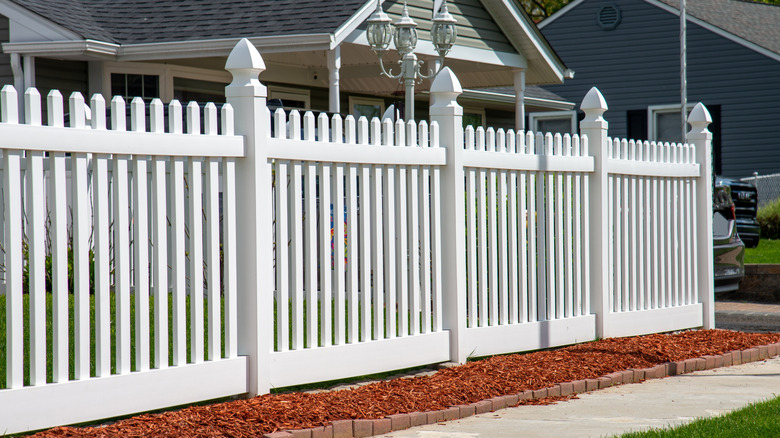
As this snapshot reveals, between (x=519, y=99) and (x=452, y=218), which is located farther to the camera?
(x=519, y=99)

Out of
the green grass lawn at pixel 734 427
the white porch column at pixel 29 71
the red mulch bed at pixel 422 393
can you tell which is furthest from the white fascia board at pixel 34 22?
the green grass lawn at pixel 734 427

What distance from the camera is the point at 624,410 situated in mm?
5281

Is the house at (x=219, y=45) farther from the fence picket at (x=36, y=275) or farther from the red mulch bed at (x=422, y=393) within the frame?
the fence picket at (x=36, y=275)

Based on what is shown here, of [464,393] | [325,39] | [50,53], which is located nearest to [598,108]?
[464,393]

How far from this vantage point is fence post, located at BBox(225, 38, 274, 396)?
5.03 metres

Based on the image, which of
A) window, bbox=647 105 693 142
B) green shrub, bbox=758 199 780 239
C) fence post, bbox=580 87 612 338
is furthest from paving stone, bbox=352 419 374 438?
window, bbox=647 105 693 142

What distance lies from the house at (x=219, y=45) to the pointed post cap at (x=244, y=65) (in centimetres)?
694

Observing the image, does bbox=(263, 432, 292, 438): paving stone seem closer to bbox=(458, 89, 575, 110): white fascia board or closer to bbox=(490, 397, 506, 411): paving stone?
bbox=(490, 397, 506, 411): paving stone

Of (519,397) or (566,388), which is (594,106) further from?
(519,397)

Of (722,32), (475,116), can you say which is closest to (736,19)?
(722,32)

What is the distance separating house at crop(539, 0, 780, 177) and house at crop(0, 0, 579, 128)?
882cm

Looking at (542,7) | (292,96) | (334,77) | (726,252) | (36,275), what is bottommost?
(726,252)

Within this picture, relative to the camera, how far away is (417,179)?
6.13m

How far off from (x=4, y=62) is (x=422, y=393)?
9.66 m
